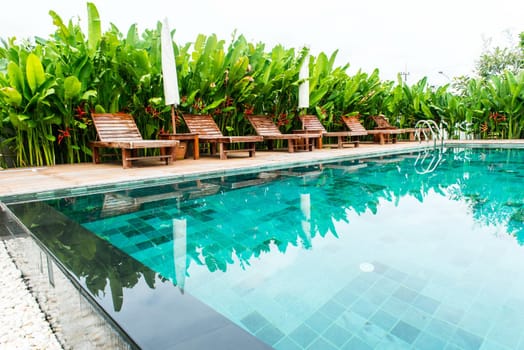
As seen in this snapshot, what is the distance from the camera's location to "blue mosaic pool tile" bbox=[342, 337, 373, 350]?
4.80 ft

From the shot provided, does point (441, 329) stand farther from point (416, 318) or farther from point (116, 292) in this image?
point (116, 292)

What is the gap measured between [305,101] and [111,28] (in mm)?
5296

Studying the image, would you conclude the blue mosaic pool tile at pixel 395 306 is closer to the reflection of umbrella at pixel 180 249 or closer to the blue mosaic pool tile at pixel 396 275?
the blue mosaic pool tile at pixel 396 275

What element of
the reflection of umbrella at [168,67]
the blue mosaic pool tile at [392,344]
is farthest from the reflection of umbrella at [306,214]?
the reflection of umbrella at [168,67]

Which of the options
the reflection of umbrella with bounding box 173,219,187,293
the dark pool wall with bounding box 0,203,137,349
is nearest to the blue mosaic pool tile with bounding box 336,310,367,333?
the reflection of umbrella with bounding box 173,219,187,293

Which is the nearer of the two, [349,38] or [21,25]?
[21,25]

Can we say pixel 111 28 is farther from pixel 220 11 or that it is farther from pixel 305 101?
pixel 220 11

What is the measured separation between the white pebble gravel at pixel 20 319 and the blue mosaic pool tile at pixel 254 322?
98 centimetres

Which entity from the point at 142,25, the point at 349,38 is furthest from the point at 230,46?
the point at 349,38

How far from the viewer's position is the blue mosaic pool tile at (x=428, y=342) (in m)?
1.46

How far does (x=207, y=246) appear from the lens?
281cm

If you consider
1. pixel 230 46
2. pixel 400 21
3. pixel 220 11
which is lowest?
pixel 230 46

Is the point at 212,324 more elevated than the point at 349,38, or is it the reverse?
the point at 349,38

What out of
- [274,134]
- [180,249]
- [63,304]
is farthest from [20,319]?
[274,134]
